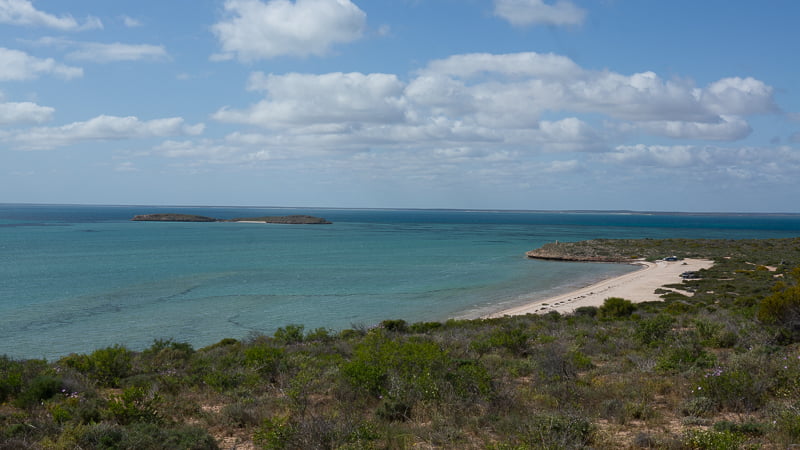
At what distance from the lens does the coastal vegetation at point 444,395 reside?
679 cm

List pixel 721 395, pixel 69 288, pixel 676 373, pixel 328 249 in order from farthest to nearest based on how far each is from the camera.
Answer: pixel 328 249
pixel 69 288
pixel 676 373
pixel 721 395

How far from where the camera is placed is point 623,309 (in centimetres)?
2381

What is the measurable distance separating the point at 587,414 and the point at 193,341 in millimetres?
20193

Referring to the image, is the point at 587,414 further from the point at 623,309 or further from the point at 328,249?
the point at 328,249

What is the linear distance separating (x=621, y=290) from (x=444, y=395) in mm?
35074

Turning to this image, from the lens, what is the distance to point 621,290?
3900cm

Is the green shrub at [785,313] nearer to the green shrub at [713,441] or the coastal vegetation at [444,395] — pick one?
the coastal vegetation at [444,395]

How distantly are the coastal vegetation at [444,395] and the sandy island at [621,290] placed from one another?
1544 cm

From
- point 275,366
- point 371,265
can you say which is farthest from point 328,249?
point 275,366

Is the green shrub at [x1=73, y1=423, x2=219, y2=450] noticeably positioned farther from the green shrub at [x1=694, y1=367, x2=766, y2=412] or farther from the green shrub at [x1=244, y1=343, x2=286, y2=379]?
the green shrub at [x1=694, y1=367, x2=766, y2=412]

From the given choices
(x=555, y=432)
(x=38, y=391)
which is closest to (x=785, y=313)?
(x=555, y=432)

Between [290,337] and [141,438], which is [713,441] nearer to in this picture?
[141,438]

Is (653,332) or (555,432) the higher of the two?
(555,432)

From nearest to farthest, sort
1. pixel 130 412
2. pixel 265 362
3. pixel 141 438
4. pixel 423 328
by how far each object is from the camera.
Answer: pixel 141 438 < pixel 130 412 < pixel 265 362 < pixel 423 328
